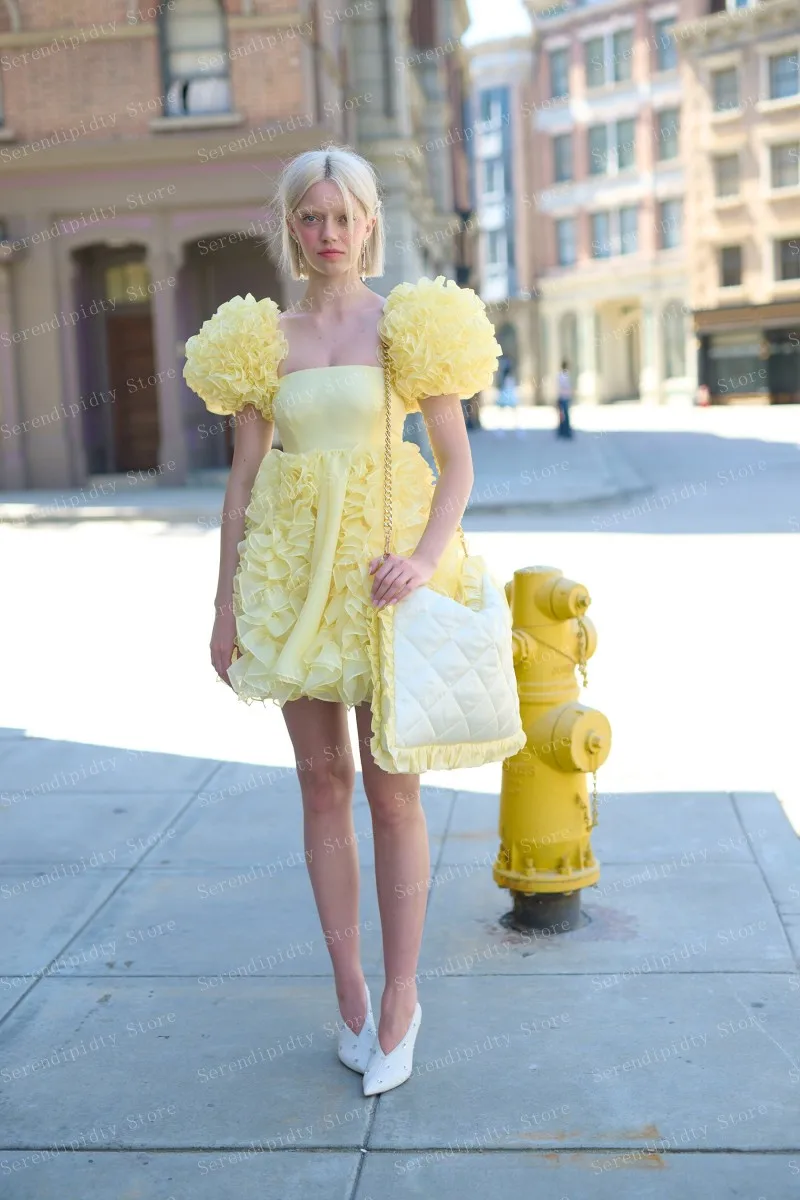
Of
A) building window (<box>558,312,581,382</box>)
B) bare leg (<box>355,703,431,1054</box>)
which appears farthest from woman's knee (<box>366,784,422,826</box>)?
building window (<box>558,312,581,382</box>)

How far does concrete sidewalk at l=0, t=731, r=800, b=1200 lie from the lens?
10.2ft

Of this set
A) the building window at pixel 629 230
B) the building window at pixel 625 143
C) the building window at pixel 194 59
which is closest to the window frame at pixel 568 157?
the building window at pixel 625 143

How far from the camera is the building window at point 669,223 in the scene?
58969 mm

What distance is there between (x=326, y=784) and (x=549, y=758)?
3.24 feet

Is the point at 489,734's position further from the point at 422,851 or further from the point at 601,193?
the point at 601,193

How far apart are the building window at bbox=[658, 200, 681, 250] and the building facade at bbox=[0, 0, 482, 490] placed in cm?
3751

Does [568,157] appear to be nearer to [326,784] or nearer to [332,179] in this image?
[332,179]

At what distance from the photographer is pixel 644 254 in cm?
5988

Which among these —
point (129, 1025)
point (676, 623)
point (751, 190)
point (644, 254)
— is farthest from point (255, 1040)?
point (644, 254)

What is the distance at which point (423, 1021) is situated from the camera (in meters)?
3.84

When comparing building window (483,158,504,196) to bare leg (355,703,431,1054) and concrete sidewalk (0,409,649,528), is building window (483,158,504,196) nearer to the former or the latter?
concrete sidewalk (0,409,649,528)

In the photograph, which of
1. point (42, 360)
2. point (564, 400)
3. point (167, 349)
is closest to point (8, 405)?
point (42, 360)

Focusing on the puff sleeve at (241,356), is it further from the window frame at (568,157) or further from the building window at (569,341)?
the window frame at (568,157)

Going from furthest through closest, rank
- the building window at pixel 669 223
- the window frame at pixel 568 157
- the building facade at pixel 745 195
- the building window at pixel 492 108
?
the building window at pixel 492 108, the window frame at pixel 568 157, the building window at pixel 669 223, the building facade at pixel 745 195
